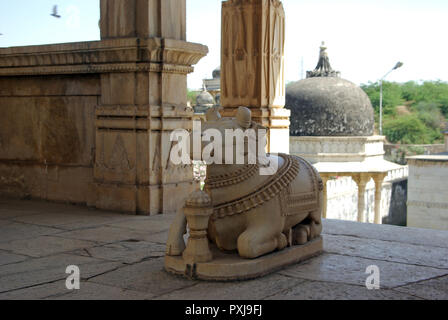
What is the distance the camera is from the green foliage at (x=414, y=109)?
1817 inches

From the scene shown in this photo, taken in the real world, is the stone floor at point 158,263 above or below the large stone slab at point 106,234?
below

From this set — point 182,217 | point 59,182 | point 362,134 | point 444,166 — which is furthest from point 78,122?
point 362,134

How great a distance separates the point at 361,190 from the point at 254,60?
1153cm

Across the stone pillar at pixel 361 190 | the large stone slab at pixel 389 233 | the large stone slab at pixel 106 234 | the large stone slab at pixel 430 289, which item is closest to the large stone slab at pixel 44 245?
the large stone slab at pixel 106 234

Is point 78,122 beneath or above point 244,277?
above

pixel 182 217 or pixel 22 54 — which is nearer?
pixel 182 217

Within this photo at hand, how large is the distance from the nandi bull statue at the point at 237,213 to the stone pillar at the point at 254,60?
18.3 ft

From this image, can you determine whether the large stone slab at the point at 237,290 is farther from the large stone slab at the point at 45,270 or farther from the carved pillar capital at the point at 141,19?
the carved pillar capital at the point at 141,19

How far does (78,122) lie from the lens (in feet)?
19.8
